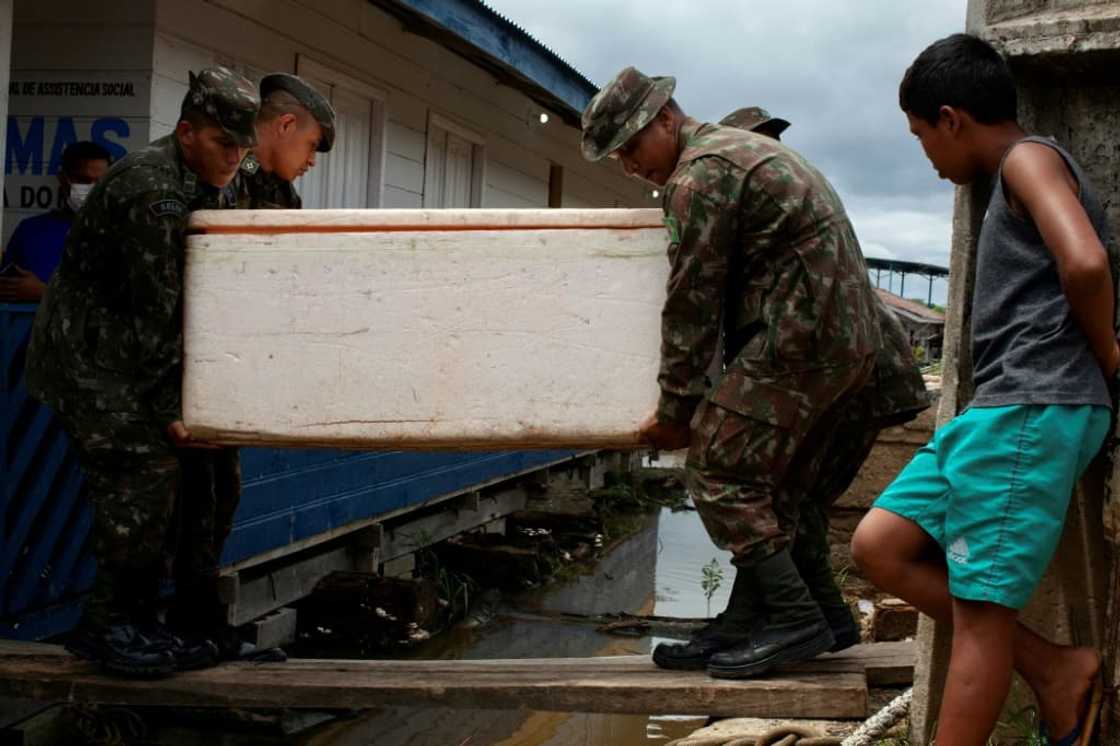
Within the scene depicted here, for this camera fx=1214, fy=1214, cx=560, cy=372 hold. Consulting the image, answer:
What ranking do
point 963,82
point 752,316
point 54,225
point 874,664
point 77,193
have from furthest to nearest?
point 54,225 → point 77,193 → point 874,664 → point 752,316 → point 963,82

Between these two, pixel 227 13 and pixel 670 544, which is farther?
pixel 670 544

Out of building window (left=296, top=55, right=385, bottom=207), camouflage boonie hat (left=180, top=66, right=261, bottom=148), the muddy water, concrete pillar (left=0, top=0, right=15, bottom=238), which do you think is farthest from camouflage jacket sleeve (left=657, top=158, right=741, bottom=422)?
building window (left=296, top=55, right=385, bottom=207)

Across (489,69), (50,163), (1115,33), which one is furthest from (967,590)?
(489,69)

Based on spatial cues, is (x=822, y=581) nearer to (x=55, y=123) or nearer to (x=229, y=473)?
(x=229, y=473)

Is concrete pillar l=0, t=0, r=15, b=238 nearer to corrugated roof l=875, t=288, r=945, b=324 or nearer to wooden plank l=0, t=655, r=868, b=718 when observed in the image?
wooden plank l=0, t=655, r=868, b=718

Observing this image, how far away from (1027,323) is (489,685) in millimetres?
1960

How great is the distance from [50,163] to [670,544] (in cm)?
720

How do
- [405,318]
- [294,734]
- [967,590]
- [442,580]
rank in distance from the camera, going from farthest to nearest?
[442,580]
[294,734]
[405,318]
[967,590]

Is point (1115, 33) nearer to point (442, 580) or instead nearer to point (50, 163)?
point (50, 163)

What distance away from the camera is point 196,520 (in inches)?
165

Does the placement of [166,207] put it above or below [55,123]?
below

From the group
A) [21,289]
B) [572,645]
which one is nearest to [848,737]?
[21,289]

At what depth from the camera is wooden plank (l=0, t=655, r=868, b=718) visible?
346 centimetres

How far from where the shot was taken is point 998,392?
2730mm
